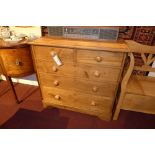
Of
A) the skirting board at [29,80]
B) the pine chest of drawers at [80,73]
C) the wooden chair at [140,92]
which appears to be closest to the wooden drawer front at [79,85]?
the pine chest of drawers at [80,73]

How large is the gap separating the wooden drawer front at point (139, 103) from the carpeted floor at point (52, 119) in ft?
0.96

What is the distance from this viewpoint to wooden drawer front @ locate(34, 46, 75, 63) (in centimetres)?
127

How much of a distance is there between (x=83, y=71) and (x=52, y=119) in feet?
2.88

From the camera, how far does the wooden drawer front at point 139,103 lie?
1418 millimetres

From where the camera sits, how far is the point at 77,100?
5.36 ft

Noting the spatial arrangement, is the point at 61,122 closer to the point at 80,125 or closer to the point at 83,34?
the point at 80,125

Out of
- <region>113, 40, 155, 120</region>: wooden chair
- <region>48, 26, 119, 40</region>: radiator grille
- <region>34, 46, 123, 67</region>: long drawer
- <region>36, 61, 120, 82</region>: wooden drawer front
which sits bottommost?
<region>113, 40, 155, 120</region>: wooden chair

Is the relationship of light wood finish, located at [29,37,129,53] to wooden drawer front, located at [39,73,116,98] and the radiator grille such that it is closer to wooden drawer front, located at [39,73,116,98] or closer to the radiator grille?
the radiator grille

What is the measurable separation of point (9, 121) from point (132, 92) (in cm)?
167

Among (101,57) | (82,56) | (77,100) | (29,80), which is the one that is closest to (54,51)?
(82,56)

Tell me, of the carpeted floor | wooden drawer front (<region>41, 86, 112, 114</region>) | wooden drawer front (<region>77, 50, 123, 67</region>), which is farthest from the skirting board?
wooden drawer front (<region>77, 50, 123, 67</region>)

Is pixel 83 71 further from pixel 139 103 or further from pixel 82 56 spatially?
pixel 139 103

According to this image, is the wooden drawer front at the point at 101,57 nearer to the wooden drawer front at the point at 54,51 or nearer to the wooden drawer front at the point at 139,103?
the wooden drawer front at the point at 54,51

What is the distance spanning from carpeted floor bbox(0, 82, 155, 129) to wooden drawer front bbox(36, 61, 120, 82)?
2.25 feet
